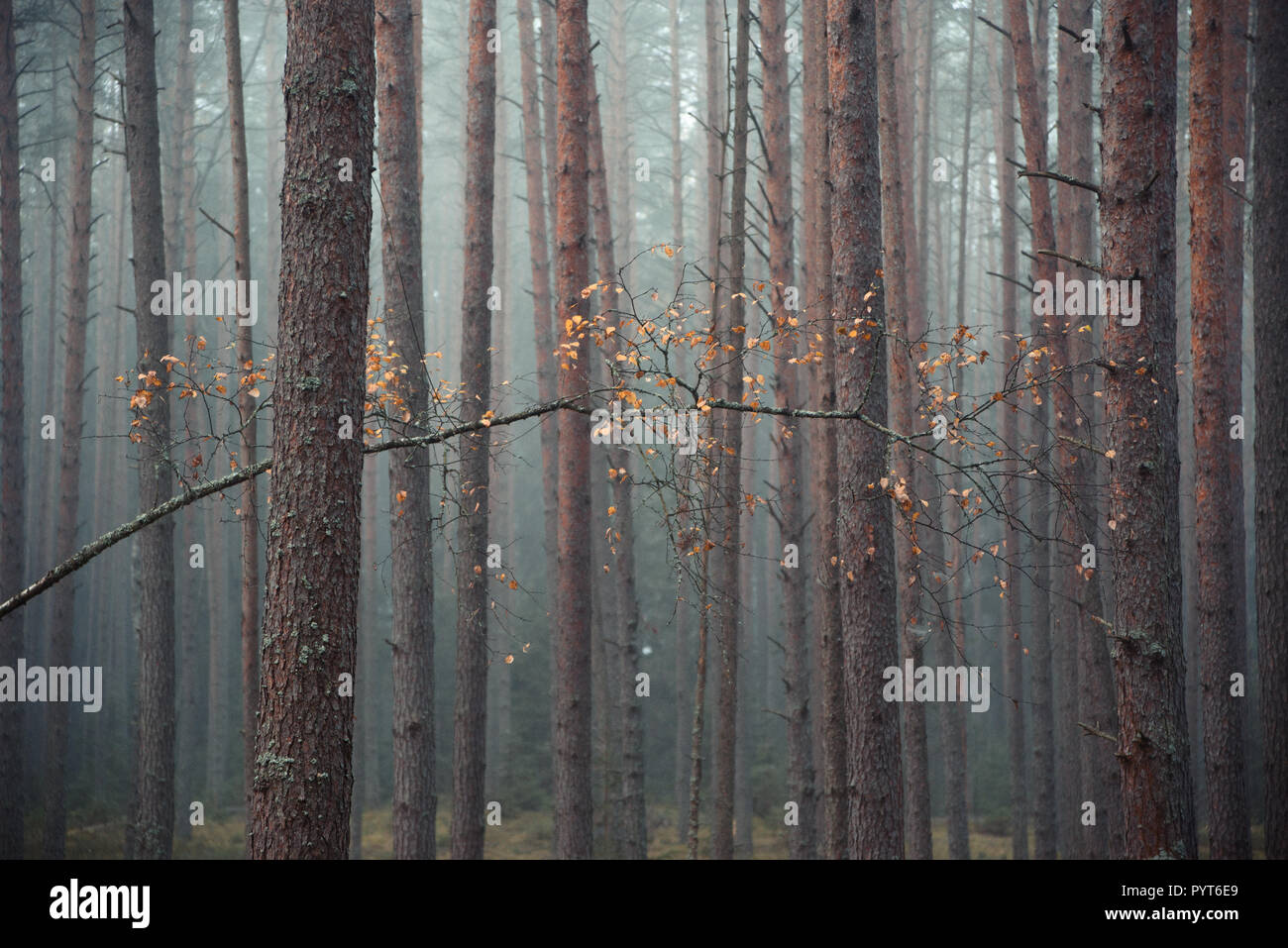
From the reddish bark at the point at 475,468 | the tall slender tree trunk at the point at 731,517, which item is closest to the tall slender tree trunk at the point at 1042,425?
the tall slender tree trunk at the point at 731,517

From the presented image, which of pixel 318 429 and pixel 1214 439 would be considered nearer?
pixel 318 429

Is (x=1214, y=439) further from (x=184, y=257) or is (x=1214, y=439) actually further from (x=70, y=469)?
(x=184, y=257)

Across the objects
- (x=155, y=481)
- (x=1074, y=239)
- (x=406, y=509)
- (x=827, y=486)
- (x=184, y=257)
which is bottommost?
(x=406, y=509)

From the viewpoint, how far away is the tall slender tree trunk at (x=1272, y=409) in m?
8.75

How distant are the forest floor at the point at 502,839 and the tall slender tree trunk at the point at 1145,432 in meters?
10.4

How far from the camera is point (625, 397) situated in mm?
5867

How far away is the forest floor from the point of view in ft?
51.0

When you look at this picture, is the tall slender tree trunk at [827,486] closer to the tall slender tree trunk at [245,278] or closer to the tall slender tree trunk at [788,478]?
the tall slender tree trunk at [788,478]

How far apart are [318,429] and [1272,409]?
27.4 feet

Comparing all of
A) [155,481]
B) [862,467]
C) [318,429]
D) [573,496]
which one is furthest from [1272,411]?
[155,481]

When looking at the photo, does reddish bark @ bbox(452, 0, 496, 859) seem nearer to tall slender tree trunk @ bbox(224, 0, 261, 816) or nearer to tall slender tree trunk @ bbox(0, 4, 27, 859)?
tall slender tree trunk @ bbox(224, 0, 261, 816)

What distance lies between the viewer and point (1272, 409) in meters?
8.88

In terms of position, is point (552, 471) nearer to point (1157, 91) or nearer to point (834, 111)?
point (834, 111)
